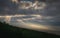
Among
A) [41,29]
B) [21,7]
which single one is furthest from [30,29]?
[21,7]

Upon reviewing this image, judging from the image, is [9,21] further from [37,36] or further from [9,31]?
[37,36]

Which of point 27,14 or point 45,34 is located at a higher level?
point 27,14

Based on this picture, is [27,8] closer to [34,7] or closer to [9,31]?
[34,7]

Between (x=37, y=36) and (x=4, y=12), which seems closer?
(x=37, y=36)

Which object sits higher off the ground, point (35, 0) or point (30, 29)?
point (35, 0)

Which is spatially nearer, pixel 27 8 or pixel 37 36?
pixel 37 36

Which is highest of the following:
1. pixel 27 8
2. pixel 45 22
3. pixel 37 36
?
pixel 27 8
